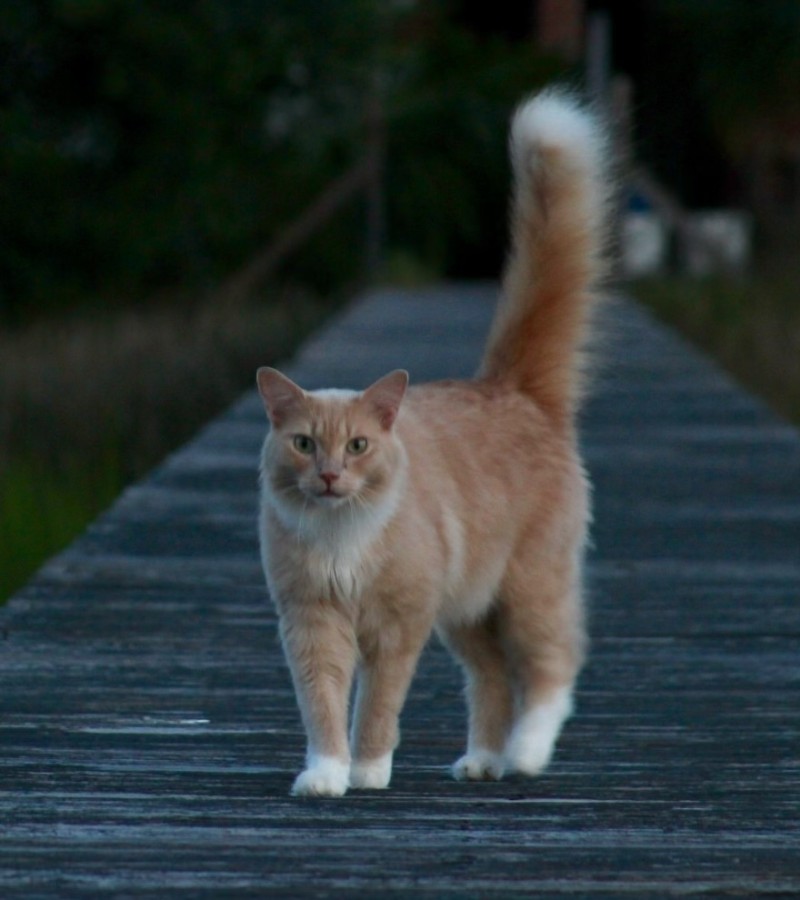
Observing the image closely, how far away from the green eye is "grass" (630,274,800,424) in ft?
26.8

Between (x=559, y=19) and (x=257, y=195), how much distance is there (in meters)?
6.61

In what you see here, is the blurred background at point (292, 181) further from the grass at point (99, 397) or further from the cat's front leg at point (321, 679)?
the cat's front leg at point (321, 679)

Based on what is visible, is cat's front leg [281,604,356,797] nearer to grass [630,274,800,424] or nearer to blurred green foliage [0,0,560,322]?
grass [630,274,800,424]

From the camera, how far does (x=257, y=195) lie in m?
21.5

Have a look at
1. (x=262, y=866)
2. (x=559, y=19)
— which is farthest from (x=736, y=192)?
(x=262, y=866)

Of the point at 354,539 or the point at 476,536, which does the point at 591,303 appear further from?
the point at 354,539

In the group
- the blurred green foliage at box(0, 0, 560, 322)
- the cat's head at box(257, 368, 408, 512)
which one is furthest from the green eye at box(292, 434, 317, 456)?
the blurred green foliage at box(0, 0, 560, 322)

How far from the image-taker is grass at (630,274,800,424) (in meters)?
12.8

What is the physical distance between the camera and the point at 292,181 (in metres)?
22.0

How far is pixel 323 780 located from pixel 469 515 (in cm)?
68

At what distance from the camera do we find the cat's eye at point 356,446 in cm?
389

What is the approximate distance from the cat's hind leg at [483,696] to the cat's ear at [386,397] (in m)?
0.55

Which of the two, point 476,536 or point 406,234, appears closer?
point 476,536

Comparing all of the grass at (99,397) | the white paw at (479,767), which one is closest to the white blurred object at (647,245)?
Answer: the grass at (99,397)
